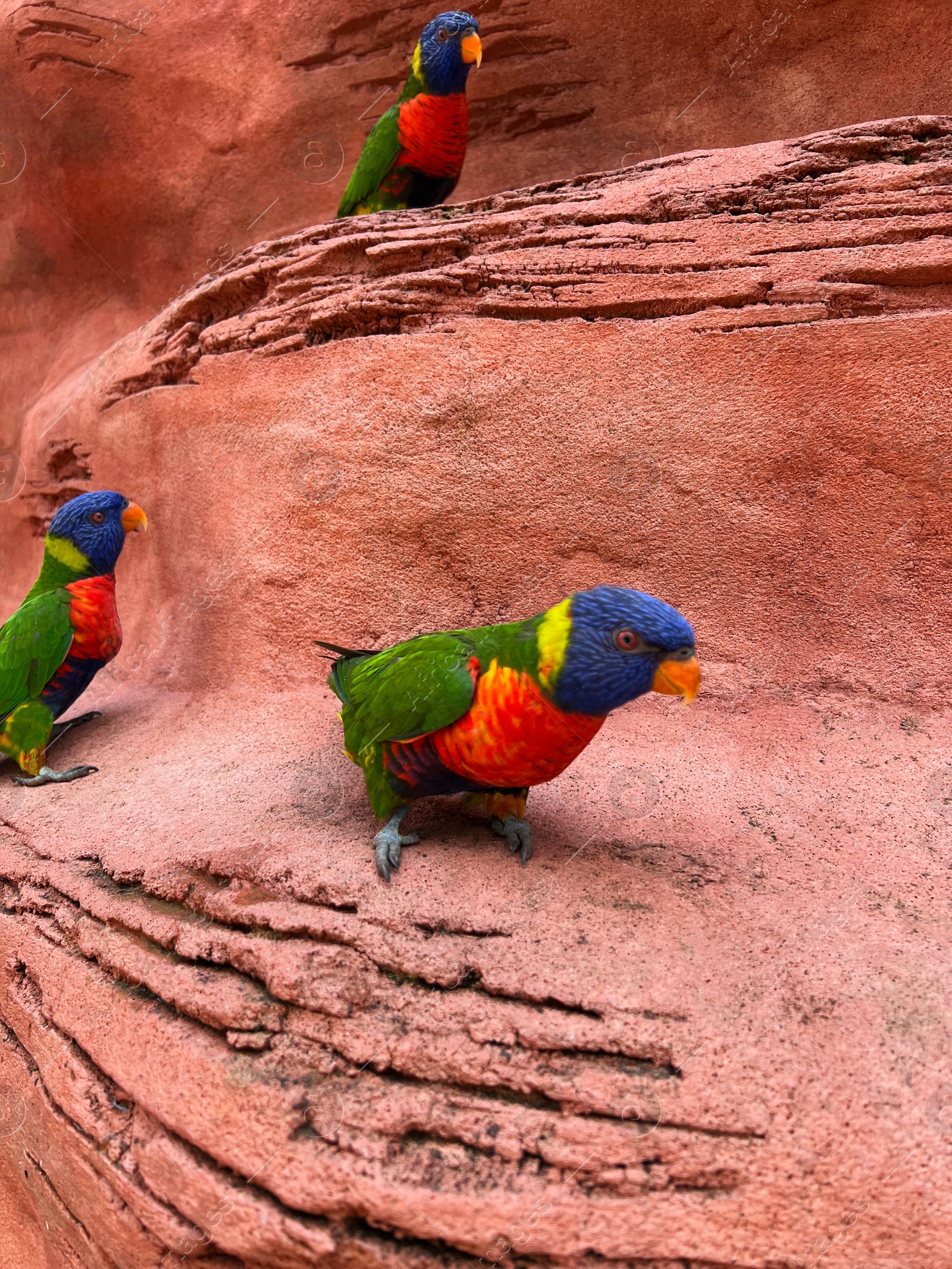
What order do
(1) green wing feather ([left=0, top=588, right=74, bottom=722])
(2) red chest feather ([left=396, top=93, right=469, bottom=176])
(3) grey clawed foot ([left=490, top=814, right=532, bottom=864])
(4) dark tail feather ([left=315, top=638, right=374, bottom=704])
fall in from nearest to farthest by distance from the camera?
(3) grey clawed foot ([left=490, top=814, right=532, bottom=864])
(4) dark tail feather ([left=315, top=638, right=374, bottom=704])
(1) green wing feather ([left=0, top=588, right=74, bottom=722])
(2) red chest feather ([left=396, top=93, right=469, bottom=176])

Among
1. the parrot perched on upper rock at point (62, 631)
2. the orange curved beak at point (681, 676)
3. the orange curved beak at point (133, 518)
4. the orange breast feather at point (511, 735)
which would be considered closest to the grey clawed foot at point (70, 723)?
the parrot perched on upper rock at point (62, 631)

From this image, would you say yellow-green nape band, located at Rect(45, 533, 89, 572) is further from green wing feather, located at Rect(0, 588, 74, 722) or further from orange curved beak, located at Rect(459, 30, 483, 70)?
orange curved beak, located at Rect(459, 30, 483, 70)

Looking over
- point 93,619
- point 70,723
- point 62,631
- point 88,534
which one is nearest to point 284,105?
point 88,534

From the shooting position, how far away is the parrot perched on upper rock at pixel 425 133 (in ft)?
12.3

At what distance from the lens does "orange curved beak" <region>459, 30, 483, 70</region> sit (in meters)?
3.72

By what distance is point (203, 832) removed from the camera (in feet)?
8.48

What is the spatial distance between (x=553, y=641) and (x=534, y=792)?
2.90ft

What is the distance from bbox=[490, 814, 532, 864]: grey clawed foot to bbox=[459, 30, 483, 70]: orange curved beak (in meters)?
3.57

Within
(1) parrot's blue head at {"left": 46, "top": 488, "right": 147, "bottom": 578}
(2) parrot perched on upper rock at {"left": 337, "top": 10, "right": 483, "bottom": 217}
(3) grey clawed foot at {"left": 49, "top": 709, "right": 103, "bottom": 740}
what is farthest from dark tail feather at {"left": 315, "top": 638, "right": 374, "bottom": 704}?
(2) parrot perched on upper rock at {"left": 337, "top": 10, "right": 483, "bottom": 217}

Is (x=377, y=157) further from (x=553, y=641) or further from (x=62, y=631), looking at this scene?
(x=553, y=641)

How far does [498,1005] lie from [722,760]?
137 cm

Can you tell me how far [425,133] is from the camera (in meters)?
3.93

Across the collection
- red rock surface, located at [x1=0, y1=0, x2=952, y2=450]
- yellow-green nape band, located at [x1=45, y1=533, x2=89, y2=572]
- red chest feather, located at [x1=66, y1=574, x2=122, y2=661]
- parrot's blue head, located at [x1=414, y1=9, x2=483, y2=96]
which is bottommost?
red chest feather, located at [x1=66, y1=574, x2=122, y2=661]

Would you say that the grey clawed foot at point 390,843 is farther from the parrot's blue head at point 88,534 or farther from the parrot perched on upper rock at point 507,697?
the parrot's blue head at point 88,534
